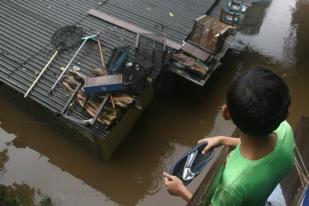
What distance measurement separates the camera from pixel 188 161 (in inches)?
143

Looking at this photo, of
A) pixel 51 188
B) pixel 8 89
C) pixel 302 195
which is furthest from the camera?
pixel 8 89

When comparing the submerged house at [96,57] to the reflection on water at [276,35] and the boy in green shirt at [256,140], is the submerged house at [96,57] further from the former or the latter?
the boy in green shirt at [256,140]

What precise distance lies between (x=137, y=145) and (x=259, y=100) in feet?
23.8

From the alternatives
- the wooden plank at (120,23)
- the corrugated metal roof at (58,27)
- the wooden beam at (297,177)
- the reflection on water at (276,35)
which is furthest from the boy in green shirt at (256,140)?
the reflection on water at (276,35)

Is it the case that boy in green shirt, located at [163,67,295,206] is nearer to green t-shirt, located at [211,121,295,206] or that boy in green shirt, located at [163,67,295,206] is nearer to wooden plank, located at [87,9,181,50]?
green t-shirt, located at [211,121,295,206]

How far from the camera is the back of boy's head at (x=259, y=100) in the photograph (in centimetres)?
240

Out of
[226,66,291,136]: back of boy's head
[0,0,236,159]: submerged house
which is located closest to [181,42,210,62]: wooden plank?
[0,0,236,159]: submerged house

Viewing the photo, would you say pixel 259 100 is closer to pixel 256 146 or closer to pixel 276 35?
pixel 256 146

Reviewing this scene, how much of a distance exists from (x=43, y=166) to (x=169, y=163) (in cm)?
320

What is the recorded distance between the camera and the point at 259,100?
2.40 meters

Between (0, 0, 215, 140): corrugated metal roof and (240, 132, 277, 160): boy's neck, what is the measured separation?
5.52 metres

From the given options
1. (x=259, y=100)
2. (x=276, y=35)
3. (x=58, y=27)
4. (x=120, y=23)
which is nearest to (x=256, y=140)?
(x=259, y=100)

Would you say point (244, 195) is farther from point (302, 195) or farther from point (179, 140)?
point (179, 140)

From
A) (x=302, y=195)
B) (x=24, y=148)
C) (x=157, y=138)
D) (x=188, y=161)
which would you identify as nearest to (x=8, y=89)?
(x=24, y=148)
